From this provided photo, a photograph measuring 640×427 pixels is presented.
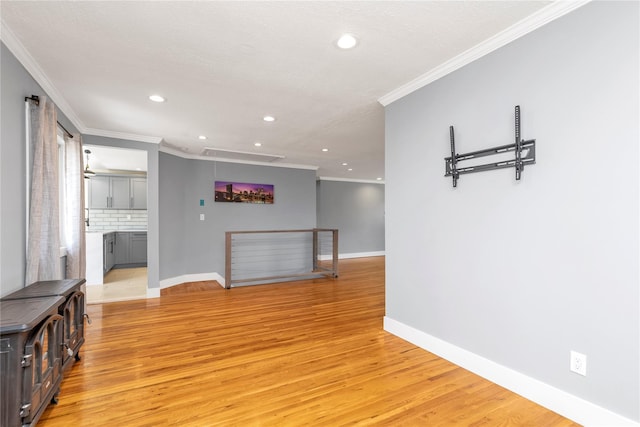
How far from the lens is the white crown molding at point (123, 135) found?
4230 millimetres

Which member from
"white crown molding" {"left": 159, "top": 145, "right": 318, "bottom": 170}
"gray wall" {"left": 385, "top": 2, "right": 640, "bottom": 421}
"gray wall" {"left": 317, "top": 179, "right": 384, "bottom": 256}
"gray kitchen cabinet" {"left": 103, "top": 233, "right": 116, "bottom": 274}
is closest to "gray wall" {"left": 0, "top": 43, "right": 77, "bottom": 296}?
"white crown molding" {"left": 159, "top": 145, "right": 318, "bottom": 170}

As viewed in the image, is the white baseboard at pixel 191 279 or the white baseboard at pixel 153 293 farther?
the white baseboard at pixel 191 279

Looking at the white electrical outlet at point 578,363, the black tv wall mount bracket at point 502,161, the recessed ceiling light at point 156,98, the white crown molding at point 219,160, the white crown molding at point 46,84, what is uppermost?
the recessed ceiling light at point 156,98

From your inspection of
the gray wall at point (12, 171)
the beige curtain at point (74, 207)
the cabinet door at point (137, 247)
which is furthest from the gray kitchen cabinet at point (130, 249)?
the gray wall at point (12, 171)

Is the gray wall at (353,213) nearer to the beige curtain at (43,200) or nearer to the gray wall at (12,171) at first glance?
the beige curtain at (43,200)

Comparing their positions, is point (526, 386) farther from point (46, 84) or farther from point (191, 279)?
point (191, 279)

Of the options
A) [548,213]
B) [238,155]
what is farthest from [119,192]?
[548,213]

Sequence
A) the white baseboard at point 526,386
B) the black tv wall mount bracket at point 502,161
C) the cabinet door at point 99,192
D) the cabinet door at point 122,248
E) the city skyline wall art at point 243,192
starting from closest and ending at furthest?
the white baseboard at point 526,386
the black tv wall mount bracket at point 502,161
the city skyline wall art at point 243,192
the cabinet door at point 99,192
the cabinet door at point 122,248

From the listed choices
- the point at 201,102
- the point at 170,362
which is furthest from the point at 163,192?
the point at 170,362

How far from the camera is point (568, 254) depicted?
70.2 inches

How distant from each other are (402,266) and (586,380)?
152 cm

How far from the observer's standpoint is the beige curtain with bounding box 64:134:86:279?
11.4 feet

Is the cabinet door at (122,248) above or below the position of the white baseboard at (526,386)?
above

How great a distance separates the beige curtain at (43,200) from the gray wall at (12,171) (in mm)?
62
